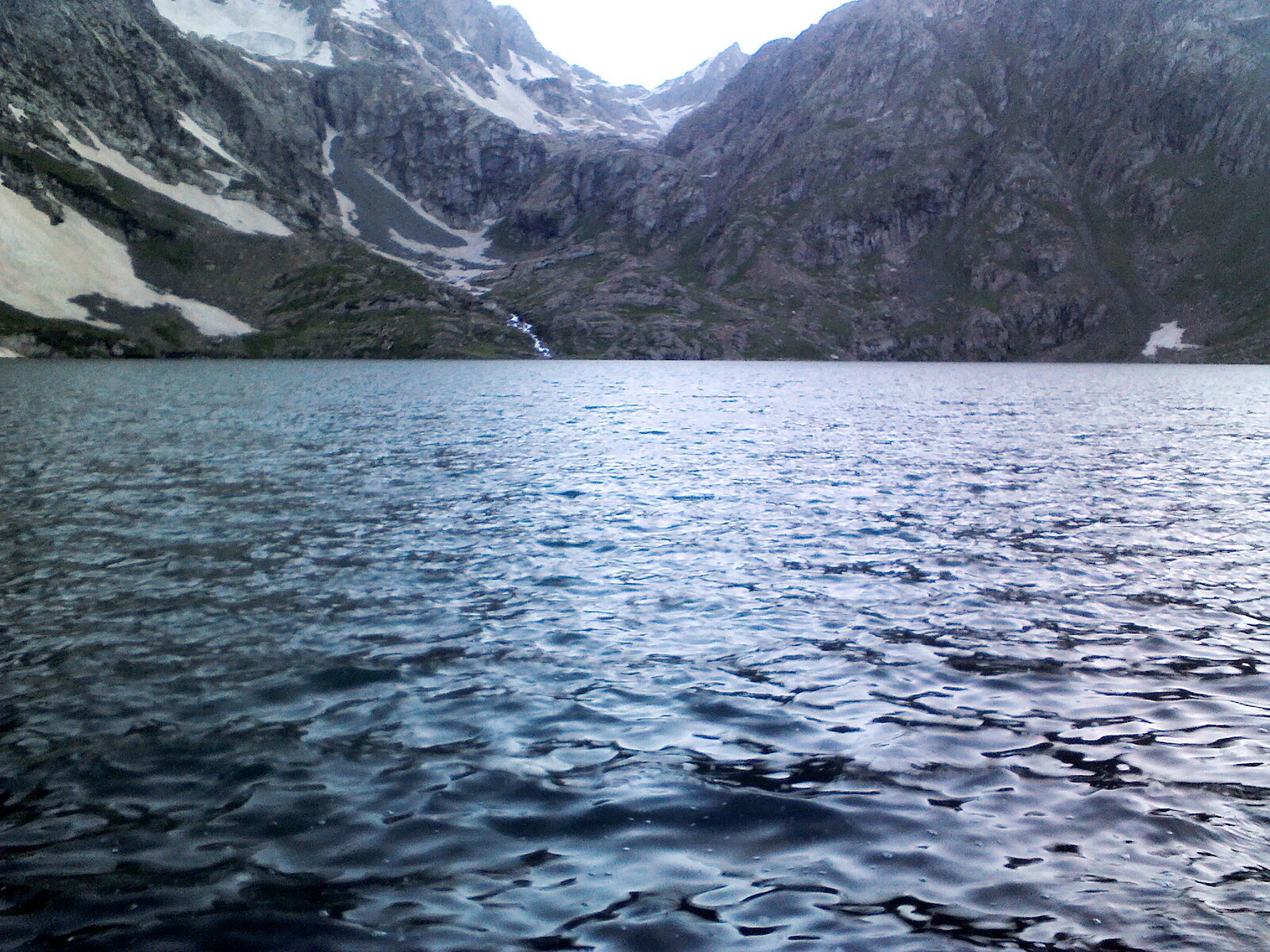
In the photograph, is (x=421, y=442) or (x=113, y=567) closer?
(x=113, y=567)

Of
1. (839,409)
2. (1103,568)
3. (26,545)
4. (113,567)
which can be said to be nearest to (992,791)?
(1103,568)

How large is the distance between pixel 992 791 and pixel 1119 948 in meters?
3.75

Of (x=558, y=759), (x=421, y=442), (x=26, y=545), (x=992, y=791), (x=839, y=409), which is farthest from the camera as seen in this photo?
(x=839, y=409)

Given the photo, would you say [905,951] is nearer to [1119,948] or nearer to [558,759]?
[1119,948]

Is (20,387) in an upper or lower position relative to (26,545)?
upper

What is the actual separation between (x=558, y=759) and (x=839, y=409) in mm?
85535

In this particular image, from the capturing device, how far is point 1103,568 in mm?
27156

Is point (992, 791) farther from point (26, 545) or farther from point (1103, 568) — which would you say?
point (26, 545)

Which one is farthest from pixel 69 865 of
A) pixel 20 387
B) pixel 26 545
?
pixel 20 387

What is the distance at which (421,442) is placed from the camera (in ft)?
191

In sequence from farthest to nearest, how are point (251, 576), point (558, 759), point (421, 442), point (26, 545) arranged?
1. point (421, 442)
2. point (26, 545)
3. point (251, 576)
4. point (558, 759)

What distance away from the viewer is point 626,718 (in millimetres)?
15805

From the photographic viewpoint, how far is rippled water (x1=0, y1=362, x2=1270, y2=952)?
10102mm

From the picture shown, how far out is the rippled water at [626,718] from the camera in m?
10.1
